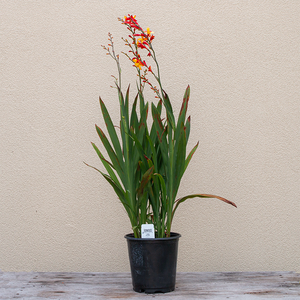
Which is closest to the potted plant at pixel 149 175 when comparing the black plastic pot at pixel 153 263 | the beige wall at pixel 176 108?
the black plastic pot at pixel 153 263

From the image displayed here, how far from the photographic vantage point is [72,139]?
78.7 inches

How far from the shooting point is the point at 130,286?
1668mm

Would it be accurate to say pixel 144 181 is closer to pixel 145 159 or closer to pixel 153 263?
pixel 145 159

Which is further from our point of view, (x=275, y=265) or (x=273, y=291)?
(x=275, y=265)

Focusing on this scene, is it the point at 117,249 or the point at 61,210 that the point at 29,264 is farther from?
the point at 117,249

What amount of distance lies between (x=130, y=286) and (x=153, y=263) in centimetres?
23

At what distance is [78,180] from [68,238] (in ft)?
1.09

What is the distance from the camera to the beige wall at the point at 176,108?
197 cm

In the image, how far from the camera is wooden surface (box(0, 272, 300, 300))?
4.96 feet

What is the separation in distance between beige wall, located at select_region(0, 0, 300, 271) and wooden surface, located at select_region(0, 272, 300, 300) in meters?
0.11

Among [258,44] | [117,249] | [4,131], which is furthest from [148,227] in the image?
[258,44]

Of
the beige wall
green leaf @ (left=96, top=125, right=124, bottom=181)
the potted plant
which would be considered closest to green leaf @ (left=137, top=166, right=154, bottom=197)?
→ the potted plant

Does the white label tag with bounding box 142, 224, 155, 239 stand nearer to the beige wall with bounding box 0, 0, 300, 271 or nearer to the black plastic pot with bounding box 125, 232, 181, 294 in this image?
the black plastic pot with bounding box 125, 232, 181, 294

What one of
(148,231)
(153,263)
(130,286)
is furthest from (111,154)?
(130,286)
